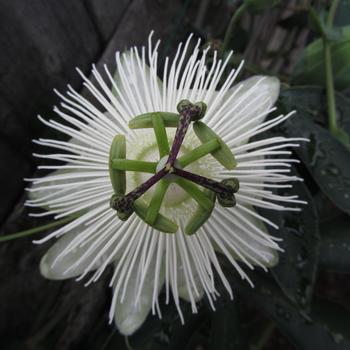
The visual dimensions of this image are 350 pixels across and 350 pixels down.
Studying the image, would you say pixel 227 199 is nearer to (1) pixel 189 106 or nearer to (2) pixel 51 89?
(1) pixel 189 106

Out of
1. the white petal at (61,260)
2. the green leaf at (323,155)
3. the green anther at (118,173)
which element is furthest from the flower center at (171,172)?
the green leaf at (323,155)

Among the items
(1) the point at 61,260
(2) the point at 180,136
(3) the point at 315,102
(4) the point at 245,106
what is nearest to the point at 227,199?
(2) the point at 180,136

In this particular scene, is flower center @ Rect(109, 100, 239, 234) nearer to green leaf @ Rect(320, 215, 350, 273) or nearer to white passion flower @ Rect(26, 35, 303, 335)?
white passion flower @ Rect(26, 35, 303, 335)

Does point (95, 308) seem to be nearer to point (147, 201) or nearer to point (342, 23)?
point (147, 201)

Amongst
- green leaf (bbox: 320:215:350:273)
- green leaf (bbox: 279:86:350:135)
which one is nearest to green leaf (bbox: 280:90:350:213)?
green leaf (bbox: 279:86:350:135)

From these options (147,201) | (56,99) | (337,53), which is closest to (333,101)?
(337,53)
